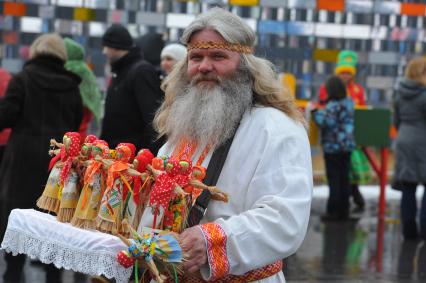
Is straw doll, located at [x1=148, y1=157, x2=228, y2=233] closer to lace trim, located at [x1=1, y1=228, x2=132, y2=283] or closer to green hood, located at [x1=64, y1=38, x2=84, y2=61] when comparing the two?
lace trim, located at [x1=1, y1=228, x2=132, y2=283]

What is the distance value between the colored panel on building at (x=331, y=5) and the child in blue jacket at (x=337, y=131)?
174 cm

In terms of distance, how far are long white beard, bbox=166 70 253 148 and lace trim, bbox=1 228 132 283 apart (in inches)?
24.3

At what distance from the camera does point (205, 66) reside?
137 inches

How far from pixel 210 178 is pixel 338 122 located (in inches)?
280

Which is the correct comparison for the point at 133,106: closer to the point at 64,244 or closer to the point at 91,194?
the point at 91,194

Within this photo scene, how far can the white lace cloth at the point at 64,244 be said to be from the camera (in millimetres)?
3061

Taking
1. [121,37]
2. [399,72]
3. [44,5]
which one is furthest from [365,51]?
[121,37]

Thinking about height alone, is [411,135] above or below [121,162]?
below

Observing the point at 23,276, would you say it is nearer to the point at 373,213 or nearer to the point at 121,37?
the point at 121,37

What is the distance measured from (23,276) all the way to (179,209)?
436 cm

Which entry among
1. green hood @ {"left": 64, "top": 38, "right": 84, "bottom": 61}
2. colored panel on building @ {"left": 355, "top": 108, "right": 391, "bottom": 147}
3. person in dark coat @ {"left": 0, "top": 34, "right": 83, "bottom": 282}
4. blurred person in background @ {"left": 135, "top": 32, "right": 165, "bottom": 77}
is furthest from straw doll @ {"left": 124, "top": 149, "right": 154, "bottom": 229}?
colored panel on building @ {"left": 355, "top": 108, "right": 391, "bottom": 147}

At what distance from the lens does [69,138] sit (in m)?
3.46

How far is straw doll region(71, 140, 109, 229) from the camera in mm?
3260

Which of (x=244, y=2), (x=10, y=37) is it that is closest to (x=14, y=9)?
(x=10, y=37)
